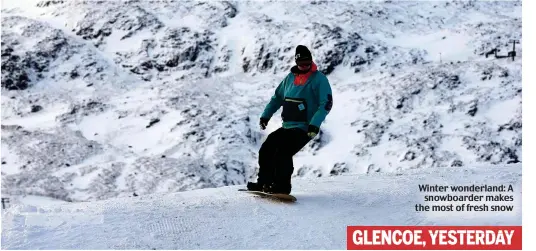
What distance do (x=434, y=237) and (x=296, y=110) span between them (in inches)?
115

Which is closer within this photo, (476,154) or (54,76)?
(476,154)

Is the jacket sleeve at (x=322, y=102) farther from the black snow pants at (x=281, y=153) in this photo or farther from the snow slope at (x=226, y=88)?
the snow slope at (x=226, y=88)

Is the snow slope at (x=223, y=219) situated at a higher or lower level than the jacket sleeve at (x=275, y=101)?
lower

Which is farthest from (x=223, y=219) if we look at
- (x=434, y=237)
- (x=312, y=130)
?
(x=434, y=237)

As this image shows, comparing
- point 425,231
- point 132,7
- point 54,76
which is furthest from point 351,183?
point 132,7

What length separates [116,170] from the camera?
133 feet

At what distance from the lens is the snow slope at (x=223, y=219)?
19.1 feet

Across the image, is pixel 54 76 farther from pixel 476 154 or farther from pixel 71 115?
pixel 476 154

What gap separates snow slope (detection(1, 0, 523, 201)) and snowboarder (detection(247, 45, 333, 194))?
28.6 metres

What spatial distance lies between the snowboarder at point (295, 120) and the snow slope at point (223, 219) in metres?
0.46

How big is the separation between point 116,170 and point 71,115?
1340cm

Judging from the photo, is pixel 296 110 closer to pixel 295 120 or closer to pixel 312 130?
pixel 295 120

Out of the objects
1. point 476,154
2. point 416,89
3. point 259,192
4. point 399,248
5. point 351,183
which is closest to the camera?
point 399,248

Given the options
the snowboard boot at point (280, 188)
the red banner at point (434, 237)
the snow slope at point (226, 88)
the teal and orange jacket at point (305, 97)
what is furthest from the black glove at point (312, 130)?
the snow slope at point (226, 88)
